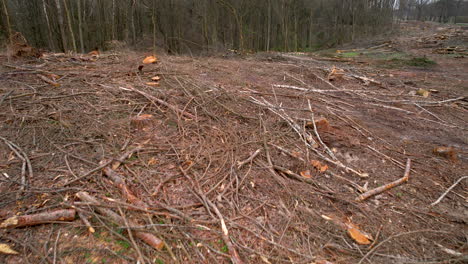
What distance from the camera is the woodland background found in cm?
1462

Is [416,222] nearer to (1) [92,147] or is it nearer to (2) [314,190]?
(2) [314,190]

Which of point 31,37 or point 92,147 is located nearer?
point 92,147

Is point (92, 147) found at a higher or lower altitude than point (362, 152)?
higher

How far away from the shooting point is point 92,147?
130 inches

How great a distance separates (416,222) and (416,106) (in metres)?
3.89

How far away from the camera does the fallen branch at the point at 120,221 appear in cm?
215

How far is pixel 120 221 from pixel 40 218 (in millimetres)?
649

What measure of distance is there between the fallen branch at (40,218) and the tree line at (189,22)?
27.9 feet

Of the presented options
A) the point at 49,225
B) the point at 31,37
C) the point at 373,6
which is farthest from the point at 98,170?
the point at 373,6

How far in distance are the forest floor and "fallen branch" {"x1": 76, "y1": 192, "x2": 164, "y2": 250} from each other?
2 centimetres

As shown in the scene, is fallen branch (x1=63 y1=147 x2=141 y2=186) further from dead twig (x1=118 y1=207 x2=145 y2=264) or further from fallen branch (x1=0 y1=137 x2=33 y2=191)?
dead twig (x1=118 y1=207 x2=145 y2=264)

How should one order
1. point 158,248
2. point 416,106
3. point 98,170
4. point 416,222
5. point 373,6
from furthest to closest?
point 373,6, point 416,106, point 98,170, point 416,222, point 158,248

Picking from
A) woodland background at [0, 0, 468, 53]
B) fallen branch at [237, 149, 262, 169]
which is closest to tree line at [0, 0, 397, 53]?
woodland background at [0, 0, 468, 53]

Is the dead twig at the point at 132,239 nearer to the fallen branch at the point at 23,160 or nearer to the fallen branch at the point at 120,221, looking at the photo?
the fallen branch at the point at 120,221
